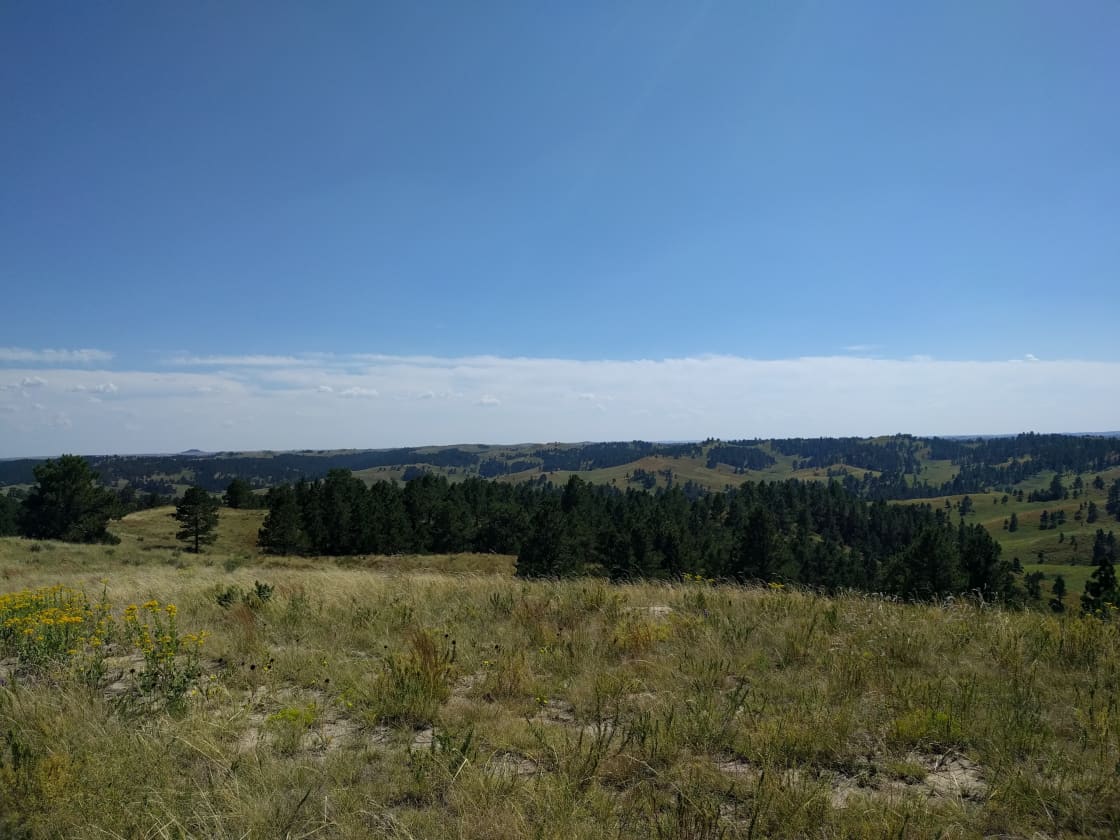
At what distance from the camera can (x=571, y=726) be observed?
4.74m

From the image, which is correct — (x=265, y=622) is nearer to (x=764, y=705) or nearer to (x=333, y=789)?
(x=333, y=789)

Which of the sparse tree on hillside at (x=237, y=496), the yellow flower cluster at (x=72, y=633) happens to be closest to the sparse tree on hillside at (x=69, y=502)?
the sparse tree on hillside at (x=237, y=496)

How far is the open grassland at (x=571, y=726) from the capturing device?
3344mm

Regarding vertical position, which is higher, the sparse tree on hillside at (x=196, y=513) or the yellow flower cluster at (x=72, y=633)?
the yellow flower cluster at (x=72, y=633)

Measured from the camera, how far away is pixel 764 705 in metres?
4.74

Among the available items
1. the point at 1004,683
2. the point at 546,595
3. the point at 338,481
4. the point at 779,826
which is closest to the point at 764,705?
the point at 779,826

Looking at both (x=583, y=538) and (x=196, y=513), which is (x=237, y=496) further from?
(x=583, y=538)

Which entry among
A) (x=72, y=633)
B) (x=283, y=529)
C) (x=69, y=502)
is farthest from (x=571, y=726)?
(x=69, y=502)

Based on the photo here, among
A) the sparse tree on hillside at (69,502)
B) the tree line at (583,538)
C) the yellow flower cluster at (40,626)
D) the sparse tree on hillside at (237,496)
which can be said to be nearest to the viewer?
the yellow flower cluster at (40,626)

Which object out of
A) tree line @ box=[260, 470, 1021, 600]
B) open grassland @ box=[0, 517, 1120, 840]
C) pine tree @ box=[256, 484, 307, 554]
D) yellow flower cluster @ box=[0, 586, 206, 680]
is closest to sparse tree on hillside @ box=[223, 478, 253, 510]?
tree line @ box=[260, 470, 1021, 600]

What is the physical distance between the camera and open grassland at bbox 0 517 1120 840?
3344 millimetres

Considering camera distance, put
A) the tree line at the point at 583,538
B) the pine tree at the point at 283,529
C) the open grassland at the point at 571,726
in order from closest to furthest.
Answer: the open grassland at the point at 571,726 → the pine tree at the point at 283,529 → the tree line at the point at 583,538

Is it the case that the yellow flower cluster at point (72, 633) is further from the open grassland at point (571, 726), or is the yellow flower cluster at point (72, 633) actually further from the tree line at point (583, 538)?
the tree line at point (583, 538)

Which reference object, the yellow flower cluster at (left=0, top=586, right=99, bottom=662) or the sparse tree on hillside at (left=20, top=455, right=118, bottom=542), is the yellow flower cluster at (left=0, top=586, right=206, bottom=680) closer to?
the yellow flower cluster at (left=0, top=586, right=99, bottom=662)
